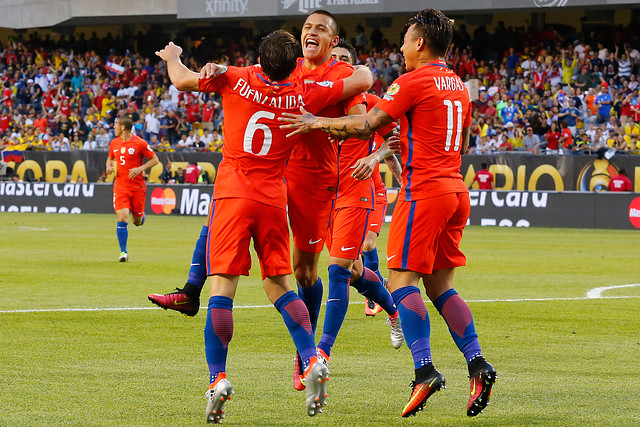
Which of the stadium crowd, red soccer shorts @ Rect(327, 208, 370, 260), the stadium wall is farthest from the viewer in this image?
the stadium crowd

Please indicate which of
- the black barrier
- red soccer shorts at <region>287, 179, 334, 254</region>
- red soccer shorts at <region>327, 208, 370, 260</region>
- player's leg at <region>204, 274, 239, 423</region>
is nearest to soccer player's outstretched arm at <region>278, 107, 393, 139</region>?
red soccer shorts at <region>287, 179, 334, 254</region>

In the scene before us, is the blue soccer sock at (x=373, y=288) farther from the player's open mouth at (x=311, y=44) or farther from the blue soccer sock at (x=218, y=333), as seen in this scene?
the blue soccer sock at (x=218, y=333)

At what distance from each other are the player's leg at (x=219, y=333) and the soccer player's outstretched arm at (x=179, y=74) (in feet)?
3.80

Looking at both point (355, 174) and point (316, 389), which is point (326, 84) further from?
point (316, 389)

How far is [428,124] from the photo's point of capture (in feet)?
20.8

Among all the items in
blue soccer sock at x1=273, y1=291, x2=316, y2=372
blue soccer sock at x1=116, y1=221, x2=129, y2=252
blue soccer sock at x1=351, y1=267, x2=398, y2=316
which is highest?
blue soccer sock at x1=273, y1=291, x2=316, y2=372

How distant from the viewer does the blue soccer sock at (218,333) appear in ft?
19.5

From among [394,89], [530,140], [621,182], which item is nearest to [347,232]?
[394,89]

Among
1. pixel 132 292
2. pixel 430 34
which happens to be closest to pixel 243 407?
pixel 430 34

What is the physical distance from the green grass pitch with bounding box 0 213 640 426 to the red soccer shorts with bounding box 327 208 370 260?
2.82 feet

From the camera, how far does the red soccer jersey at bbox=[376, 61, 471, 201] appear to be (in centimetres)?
627

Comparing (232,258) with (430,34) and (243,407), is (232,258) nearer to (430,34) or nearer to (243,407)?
(243,407)

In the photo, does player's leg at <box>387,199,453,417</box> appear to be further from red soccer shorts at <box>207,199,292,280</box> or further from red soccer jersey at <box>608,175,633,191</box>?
red soccer jersey at <box>608,175,633,191</box>

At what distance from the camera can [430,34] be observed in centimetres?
637
